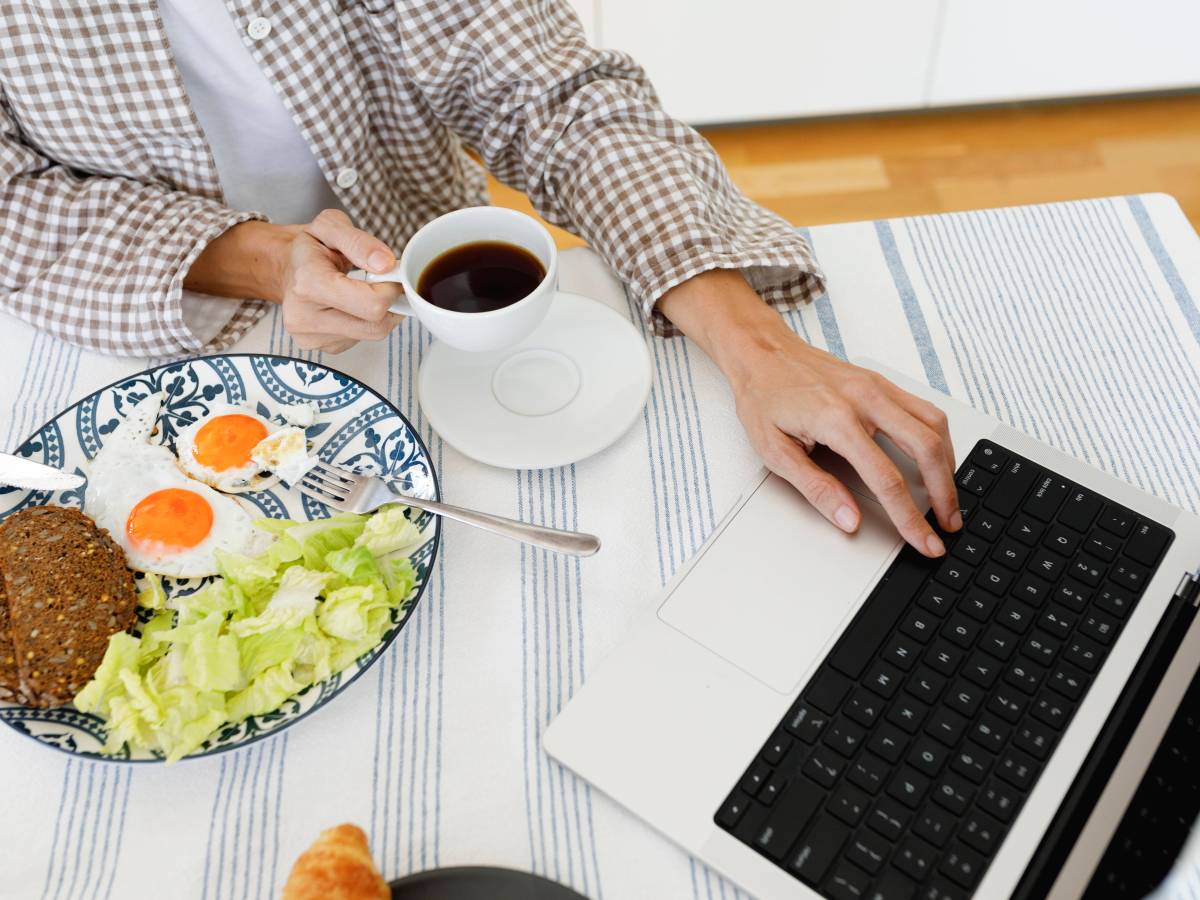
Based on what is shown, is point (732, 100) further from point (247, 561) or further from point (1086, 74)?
point (247, 561)

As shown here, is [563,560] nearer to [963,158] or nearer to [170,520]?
[170,520]

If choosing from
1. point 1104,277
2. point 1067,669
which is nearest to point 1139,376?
point 1104,277

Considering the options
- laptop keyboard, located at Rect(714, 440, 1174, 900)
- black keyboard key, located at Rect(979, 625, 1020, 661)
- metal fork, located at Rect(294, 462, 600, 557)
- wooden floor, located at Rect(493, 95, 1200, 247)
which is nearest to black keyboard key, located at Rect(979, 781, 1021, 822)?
laptop keyboard, located at Rect(714, 440, 1174, 900)

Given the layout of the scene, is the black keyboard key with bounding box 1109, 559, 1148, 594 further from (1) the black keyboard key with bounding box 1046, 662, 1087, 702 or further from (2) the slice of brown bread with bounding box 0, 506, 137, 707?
(2) the slice of brown bread with bounding box 0, 506, 137, 707

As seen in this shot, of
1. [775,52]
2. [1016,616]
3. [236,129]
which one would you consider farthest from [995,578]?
[775,52]

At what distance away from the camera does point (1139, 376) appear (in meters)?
0.94

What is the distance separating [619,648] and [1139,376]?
0.60 m

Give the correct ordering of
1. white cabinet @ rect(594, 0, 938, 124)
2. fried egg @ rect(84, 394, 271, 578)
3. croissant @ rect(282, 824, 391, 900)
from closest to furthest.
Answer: croissant @ rect(282, 824, 391, 900) < fried egg @ rect(84, 394, 271, 578) < white cabinet @ rect(594, 0, 938, 124)

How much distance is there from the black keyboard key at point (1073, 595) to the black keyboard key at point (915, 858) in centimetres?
24

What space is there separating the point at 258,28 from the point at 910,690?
929mm

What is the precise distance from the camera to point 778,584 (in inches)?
31.4

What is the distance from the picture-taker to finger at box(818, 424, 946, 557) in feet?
2.58

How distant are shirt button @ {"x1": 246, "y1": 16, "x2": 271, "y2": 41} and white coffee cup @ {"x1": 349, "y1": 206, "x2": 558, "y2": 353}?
13.8 inches

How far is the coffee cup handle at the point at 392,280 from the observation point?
843 millimetres
